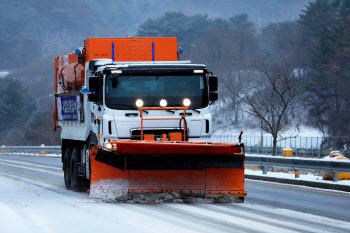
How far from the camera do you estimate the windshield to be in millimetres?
15453

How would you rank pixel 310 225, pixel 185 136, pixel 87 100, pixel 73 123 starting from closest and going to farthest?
pixel 310 225 → pixel 185 136 → pixel 87 100 → pixel 73 123

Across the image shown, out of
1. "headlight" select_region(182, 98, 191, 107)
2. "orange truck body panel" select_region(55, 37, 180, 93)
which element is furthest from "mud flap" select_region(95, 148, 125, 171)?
"orange truck body panel" select_region(55, 37, 180, 93)

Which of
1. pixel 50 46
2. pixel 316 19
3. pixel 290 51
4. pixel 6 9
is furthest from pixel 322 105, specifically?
pixel 6 9

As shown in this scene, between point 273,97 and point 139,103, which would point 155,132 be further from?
point 273,97

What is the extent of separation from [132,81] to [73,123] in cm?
371

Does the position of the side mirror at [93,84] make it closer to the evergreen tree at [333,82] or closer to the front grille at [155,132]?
the front grille at [155,132]

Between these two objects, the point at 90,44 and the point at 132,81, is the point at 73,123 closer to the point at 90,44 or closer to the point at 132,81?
the point at 90,44

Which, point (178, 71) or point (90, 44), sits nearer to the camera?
point (178, 71)

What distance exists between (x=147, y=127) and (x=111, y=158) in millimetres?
1359

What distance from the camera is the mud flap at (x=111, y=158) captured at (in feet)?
45.9

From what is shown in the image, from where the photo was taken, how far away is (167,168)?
1419cm

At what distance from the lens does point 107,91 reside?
15531 millimetres

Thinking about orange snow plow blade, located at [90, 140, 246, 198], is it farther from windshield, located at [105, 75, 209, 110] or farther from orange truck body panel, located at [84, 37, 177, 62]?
orange truck body panel, located at [84, 37, 177, 62]

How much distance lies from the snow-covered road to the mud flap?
747 mm
